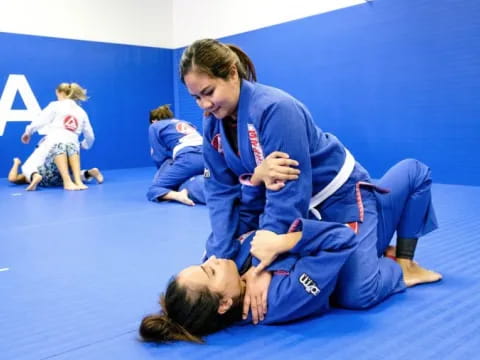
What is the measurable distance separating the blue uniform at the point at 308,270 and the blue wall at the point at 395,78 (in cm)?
264

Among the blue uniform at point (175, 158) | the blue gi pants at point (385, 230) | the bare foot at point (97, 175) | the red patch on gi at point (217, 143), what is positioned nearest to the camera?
the blue gi pants at point (385, 230)

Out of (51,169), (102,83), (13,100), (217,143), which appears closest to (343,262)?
(217,143)

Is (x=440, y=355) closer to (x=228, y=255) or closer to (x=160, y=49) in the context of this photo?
(x=228, y=255)

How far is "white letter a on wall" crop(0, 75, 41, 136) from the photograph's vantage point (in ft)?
15.8

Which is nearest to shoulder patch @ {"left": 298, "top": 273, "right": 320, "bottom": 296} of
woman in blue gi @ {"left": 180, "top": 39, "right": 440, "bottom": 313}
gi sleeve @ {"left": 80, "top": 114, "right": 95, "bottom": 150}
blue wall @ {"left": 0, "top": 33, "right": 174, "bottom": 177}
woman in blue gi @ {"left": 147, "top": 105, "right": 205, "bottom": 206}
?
woman in blue gi @ {"left": 180, "top": 39, "right": 440, "bottom": 313}

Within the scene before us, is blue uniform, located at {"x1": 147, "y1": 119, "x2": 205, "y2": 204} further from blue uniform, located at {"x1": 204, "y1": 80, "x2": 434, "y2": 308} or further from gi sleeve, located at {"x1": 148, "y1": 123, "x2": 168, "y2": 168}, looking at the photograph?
blue uniform, located at {"x1": 204, "y1": 80, "x2": 434, "y2": 308}

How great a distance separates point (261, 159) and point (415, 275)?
64cm

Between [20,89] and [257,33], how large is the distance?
258 cm

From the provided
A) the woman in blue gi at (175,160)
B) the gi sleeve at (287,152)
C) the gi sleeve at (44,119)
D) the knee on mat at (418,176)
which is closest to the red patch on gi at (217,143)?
the gi sleeve at (287,152)

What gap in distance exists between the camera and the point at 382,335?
1.16 m

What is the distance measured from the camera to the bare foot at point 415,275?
148 centimetres

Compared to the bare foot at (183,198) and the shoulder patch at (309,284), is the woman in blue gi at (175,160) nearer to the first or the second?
the bare foot at (183,198)

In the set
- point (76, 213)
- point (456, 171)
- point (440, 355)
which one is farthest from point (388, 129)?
point (440, 355)

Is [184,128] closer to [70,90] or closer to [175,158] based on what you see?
[175,158]
